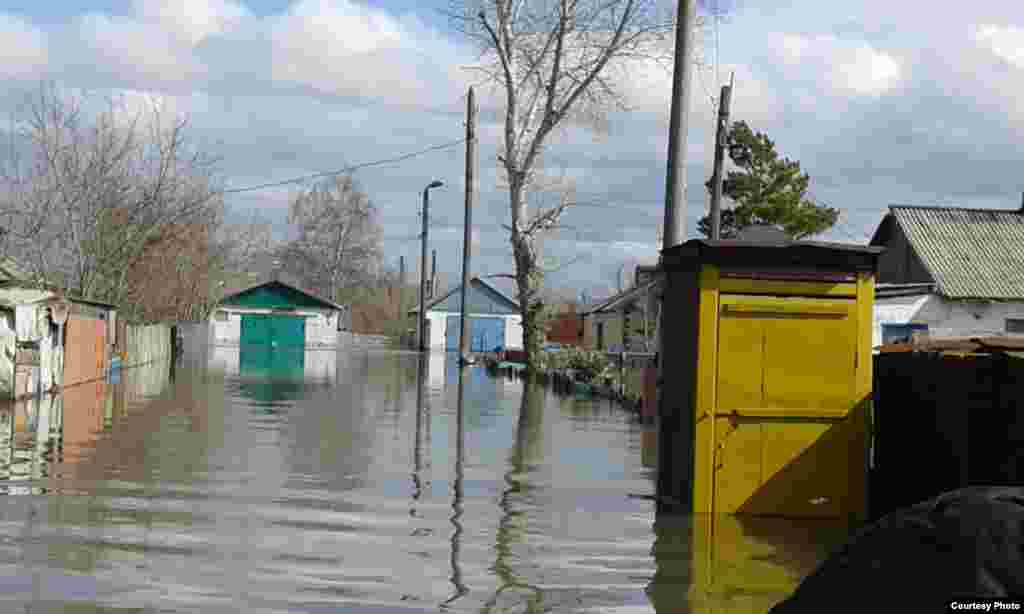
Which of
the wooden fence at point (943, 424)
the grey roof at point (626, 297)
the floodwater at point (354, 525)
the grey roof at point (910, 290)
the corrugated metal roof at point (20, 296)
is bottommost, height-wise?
the floodwater at point (354, 525)

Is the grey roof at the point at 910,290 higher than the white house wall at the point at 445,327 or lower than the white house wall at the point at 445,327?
higher

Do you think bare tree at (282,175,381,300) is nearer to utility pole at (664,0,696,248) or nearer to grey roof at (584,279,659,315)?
grey roof at (584,279,659,315)

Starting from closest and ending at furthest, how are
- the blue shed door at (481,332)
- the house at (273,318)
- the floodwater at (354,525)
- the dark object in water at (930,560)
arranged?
the dark object in water at (930,560) → the floodwater at (354,525) → the house at (273,318) → the blue shed door at (481,332)

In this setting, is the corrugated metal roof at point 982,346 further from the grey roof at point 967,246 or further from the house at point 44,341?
the grey roof at point 967,246

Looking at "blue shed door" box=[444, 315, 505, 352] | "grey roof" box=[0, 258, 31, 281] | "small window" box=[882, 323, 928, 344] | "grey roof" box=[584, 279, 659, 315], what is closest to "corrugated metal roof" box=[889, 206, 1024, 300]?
"small window" box=[882, 323, 928, 344]

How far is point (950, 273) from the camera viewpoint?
41438 mm

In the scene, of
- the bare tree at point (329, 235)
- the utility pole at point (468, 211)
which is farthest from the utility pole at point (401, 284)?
the utility pole at point (468, 211)

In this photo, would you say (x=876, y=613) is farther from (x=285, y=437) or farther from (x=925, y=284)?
(x=925, y=284)

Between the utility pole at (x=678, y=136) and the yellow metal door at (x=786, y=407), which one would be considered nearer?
the yellow metal door at (x=786, y=407)

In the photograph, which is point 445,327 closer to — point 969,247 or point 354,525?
point 969,247

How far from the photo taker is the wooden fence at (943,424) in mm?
10258

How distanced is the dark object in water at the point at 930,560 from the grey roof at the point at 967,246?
128ft

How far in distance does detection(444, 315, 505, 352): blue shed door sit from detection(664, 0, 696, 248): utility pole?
70.0 m

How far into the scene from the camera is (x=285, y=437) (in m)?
18.9
